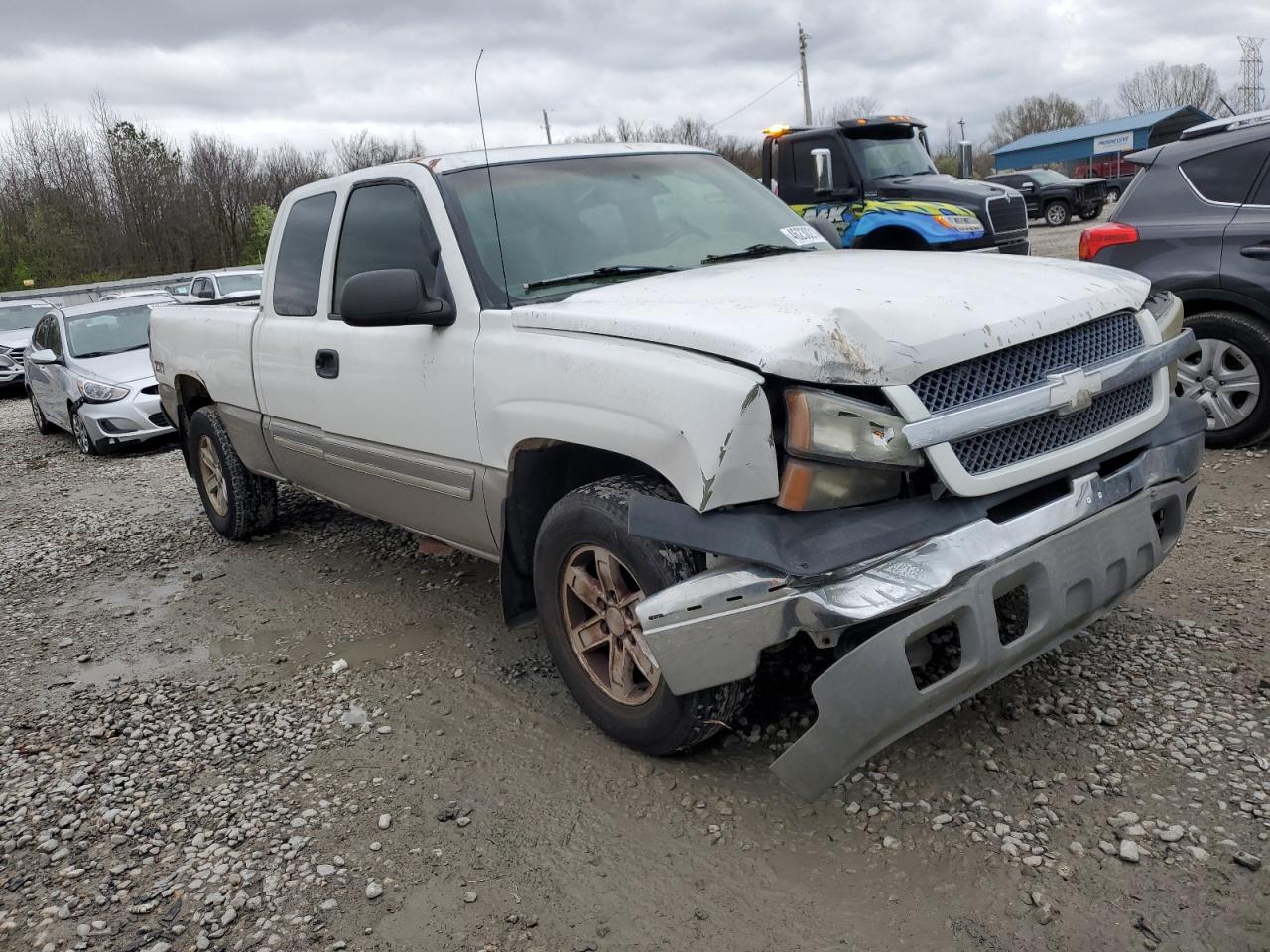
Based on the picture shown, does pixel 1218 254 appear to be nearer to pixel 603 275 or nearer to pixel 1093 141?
pixel 603 275

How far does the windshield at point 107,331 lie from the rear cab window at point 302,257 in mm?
6834

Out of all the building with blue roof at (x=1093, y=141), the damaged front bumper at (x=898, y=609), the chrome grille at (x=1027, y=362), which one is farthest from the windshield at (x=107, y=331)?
the building with blue roof at (x=1093, y=141)

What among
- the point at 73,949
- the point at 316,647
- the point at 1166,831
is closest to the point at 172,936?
the point at 73,949

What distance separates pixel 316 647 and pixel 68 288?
32.8 m

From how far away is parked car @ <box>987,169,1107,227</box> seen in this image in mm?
29469

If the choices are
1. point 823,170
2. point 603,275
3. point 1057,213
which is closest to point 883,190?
point 823,170

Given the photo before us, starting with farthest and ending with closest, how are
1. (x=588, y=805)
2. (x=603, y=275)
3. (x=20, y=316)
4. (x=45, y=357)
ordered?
(x=20, y=316)
(x=45, y=357)
(x=603, y=275)
(x=588, y=805)

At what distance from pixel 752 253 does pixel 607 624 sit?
163 centimetres

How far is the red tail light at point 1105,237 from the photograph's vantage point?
588 cm

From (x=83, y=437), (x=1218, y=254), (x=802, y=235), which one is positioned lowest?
(x=83, y=437)

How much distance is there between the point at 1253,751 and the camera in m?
2.91

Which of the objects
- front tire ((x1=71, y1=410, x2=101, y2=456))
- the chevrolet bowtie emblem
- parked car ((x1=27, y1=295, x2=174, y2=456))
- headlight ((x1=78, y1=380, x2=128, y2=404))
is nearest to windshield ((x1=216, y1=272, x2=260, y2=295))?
parked car ((x1=27, y1=295, x2=174, y2=456))

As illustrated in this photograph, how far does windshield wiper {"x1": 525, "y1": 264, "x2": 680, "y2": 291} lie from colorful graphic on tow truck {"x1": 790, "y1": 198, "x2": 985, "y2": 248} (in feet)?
27.7

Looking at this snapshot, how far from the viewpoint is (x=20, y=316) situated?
1847 cm
